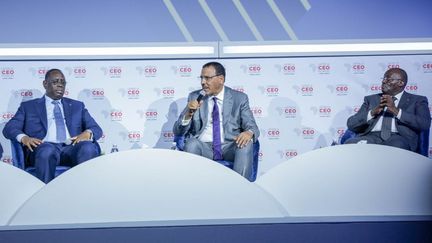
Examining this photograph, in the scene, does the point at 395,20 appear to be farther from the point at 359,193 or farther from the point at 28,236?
the point at 28,236

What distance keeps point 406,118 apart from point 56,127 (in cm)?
268

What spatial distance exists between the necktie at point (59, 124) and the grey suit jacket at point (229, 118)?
88 cm

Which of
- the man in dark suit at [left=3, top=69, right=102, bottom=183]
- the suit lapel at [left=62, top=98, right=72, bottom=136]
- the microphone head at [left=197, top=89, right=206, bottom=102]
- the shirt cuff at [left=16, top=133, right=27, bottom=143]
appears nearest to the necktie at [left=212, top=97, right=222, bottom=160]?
the microphone head at [left=197, top=89, right=206, bottom=102]

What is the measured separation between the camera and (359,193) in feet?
4.22

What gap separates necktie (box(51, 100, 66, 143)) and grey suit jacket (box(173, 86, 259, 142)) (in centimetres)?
88

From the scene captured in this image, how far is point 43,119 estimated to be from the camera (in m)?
3.81

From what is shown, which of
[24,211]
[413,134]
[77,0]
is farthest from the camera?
[77,0]

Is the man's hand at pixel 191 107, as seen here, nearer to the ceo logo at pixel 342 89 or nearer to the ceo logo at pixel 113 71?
the ceo logo at pixel 113 71

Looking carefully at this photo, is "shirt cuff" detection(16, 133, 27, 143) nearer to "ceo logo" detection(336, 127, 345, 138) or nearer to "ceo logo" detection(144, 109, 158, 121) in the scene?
"ceo logo" detection(144, 109, 158, 121)

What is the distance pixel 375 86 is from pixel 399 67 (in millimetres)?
261

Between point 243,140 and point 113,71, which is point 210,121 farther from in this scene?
point 113,71

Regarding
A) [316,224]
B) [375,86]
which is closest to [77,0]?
[375,86]

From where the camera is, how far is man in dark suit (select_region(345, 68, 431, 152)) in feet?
12.3

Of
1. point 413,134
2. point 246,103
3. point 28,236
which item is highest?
point 246,103
